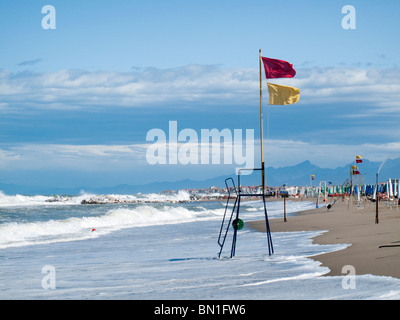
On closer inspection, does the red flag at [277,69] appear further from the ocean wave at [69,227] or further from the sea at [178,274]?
the ocean wave at [69,227]

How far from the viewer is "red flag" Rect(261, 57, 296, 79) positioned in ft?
51.5

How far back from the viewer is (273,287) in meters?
11.0

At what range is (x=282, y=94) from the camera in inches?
614

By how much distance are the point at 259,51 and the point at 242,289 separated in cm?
763

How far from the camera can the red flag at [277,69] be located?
51.5 feet

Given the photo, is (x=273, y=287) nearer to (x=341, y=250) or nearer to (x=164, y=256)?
(x=341, y=250)

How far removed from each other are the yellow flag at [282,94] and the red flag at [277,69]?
0.32 metres

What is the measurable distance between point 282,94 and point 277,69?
750mm

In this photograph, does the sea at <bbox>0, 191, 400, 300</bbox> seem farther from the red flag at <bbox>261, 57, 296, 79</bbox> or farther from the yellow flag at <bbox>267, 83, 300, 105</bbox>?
the red flag at <bbox>261, 57, 296, 79</bbox>
